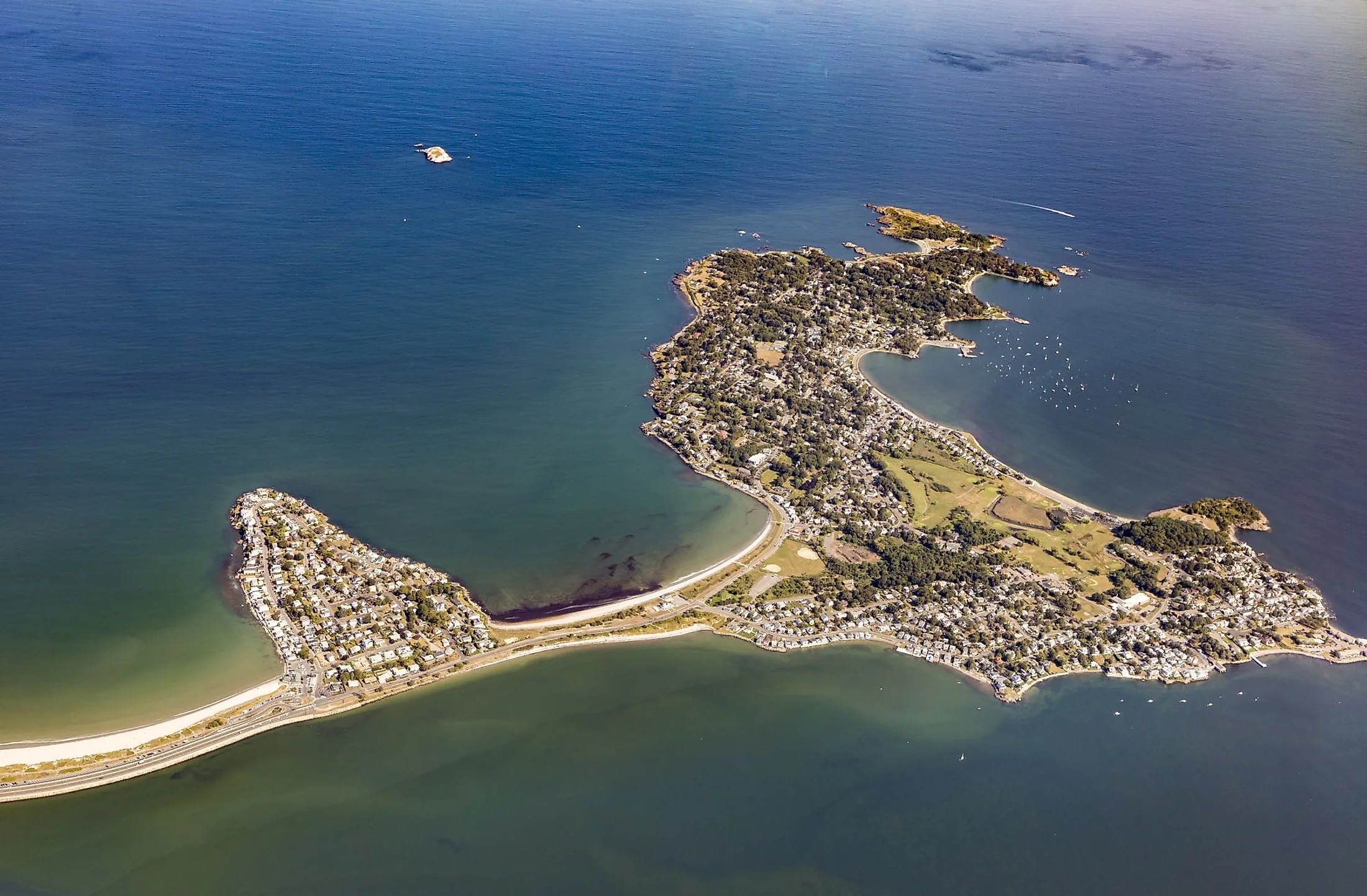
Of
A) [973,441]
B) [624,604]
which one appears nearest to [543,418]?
[624,604]

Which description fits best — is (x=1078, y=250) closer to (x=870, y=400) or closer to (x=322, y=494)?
(x=870, y=400)

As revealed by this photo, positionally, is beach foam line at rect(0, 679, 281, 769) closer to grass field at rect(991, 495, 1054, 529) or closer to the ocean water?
the ocean water

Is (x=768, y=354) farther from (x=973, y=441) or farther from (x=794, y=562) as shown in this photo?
(x=794, y=562)

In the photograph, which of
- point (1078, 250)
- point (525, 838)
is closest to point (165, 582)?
point (525, 838)

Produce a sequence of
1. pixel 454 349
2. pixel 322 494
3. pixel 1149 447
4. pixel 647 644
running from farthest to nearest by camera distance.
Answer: pixel 454 349 → pixel 1149 447 → pixel 322 494 → pixel 647 644

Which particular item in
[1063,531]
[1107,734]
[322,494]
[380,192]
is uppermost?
[380,192]

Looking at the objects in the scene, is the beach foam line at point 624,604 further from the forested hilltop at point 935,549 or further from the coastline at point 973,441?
the coastline at point 973,441
